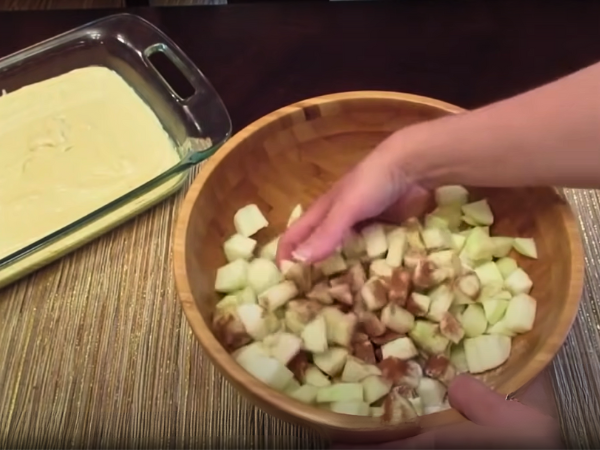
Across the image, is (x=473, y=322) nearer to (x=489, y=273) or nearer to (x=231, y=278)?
(x=489, y=273)

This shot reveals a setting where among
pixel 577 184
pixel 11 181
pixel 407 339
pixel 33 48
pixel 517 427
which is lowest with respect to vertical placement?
pixel 517 427

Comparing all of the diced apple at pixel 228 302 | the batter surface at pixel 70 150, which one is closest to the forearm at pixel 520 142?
the diced apple at pixel 228 302

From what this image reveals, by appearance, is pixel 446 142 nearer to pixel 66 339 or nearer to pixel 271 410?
pixel 271 410

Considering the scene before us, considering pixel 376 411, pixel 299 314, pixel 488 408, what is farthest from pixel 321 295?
pixel 488 408

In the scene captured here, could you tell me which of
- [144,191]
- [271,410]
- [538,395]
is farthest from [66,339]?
[538,395]

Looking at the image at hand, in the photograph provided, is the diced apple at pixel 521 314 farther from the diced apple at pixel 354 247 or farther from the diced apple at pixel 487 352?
the diced apple at pixel 354 247

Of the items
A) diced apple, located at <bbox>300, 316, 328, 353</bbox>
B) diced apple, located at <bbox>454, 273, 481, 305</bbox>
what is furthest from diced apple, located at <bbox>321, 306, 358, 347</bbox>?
diced apple, located at <bbox>454, 273, 481, 305</bbox>
